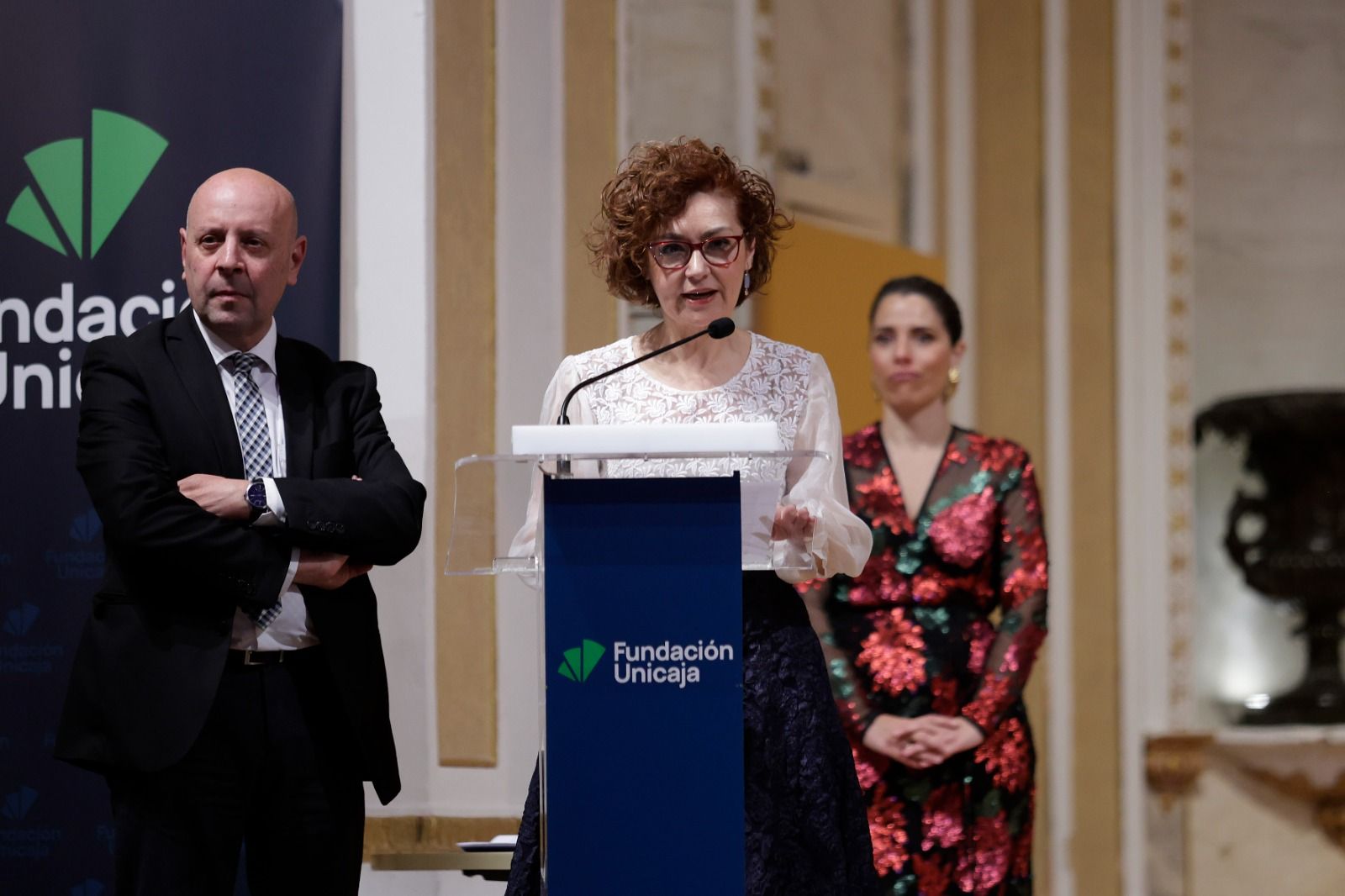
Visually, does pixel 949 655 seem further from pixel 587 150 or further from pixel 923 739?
pixel 587 150

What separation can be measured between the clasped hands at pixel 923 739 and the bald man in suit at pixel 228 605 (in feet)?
4.20

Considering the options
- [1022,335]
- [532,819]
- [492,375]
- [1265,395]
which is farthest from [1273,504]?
[532,819]

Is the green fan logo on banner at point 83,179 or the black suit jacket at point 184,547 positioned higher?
the green fan logo on banner at point 83,179

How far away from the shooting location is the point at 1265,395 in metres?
5.62

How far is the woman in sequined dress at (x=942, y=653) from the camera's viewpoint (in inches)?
145

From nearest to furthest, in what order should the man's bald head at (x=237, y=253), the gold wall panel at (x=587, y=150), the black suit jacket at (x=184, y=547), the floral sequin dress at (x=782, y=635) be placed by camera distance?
the floral sequin dress at (x=782, y=635) < the black suit jacket at (x=184, y=547) < the man's bald head at (x=237, y=253) < the gold wall panel at (x=587, y=150)

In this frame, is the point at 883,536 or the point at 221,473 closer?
the point at 221,473

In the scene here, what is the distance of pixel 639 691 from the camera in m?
2.17

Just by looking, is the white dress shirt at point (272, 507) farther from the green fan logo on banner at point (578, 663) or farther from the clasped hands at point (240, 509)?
the green fan logo on banner at point (578, 663)

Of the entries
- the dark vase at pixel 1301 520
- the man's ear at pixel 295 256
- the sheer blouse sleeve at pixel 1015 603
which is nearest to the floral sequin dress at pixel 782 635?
the man's ear at pixel 295 256

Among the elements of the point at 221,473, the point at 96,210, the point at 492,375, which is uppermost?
the point at 96,210

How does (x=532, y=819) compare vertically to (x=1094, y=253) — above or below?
below

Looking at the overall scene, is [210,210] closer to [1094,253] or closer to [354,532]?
[354,532]

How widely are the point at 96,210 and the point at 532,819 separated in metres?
2.00
